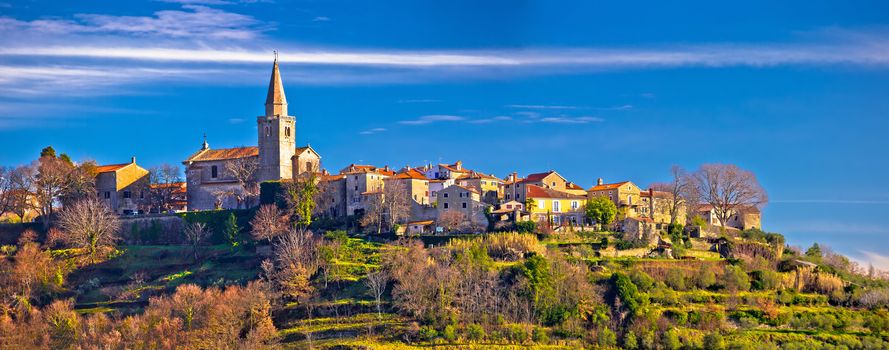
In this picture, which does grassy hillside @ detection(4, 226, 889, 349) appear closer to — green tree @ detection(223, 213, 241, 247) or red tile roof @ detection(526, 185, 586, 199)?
green tree @ detection(223, 213, 241, 247)

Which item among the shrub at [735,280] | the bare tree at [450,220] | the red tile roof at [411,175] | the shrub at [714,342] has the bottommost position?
the shrub at [714,342]

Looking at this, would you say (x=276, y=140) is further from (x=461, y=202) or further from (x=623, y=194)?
(x=623, y=194)

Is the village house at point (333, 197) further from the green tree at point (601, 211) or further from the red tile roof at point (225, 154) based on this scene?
the green tree at point (601, 211)

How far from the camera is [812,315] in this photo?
6894 cm

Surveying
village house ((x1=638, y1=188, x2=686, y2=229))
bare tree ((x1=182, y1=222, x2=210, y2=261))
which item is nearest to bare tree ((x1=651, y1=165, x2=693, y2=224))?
village house ((x1=638, y1=188, x2=686, y2=229))

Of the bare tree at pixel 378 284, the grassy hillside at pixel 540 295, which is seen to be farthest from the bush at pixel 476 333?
the bare tree at pixel 378 284

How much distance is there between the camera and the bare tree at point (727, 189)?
275 ft

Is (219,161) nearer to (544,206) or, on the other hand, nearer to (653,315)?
(544,206)

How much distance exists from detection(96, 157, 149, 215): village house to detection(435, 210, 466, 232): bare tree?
999 inches

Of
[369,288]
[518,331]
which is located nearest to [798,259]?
[518,331]

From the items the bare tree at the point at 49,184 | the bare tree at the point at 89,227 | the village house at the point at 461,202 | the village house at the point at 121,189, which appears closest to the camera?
the village house at the point at 461,202

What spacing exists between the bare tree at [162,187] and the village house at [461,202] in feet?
77.6

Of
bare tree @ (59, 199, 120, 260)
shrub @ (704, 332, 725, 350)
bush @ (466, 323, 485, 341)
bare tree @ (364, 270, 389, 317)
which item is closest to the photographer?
shrub @ (704, 332, 725, 350)

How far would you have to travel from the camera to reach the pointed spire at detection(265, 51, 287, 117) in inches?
3556
